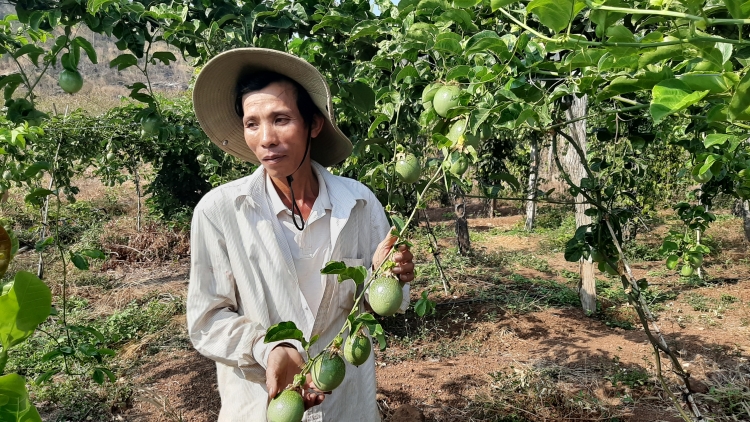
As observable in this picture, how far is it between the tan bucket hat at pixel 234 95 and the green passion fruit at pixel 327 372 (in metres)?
0.68

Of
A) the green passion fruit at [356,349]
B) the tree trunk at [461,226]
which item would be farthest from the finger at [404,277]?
the tree trunk at [461,226]

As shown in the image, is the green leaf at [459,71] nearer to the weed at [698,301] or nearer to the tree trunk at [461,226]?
the weed at [698,301]

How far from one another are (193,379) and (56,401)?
92 centimetres

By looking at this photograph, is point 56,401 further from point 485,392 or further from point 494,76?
point 494,76

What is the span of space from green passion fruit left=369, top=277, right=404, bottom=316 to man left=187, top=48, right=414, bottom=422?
79 mm

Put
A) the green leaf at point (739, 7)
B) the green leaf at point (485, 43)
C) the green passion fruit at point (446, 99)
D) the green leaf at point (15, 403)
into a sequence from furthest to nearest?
1. the green passion fruit at point (446, 99)
2. the green leaf at point (485, 43)
3. the green leaf at point (739, 7)
4. the green leaf at point (15, 403)

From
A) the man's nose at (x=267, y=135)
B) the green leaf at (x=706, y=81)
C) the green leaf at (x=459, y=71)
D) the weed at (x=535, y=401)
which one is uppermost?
the green leaf at (x=459, y=71)

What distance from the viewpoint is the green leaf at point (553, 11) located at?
2.31 ft

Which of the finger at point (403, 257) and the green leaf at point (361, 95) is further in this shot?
the green leaf at point (361, 95)

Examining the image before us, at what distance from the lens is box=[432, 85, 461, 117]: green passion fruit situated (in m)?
1.13

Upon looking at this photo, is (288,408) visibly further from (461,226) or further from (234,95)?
(461,226)

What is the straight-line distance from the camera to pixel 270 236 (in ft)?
4.31

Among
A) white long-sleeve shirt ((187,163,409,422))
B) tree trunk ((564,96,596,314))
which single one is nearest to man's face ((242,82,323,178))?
white long-sleeve shirt ((187,163,409,422))

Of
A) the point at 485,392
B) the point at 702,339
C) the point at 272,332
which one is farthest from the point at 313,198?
the point at 702,339
